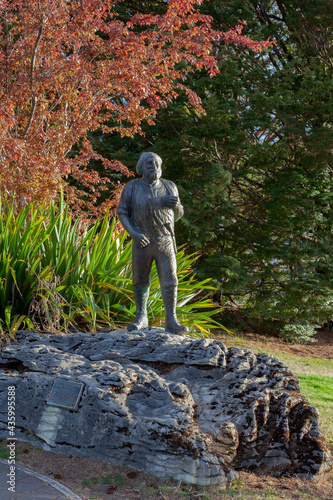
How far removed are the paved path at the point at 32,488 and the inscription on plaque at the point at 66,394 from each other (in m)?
0.54

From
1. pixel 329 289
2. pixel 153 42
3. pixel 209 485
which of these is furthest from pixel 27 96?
pixel 329 289

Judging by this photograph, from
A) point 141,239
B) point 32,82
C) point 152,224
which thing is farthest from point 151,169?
point 32,82

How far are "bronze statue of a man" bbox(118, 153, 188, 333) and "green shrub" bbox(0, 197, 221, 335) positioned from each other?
67cm

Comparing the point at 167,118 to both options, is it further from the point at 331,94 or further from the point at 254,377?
the point at 254,377

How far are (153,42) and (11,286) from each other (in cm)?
523

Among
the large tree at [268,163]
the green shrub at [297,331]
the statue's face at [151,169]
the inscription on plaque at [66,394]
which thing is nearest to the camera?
the inscription on plaque at [66,394]

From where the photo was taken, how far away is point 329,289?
1098cm

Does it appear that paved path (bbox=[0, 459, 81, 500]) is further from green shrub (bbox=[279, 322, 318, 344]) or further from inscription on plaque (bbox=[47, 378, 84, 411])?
green shrub (bbox=[279, 322, 318, 344])

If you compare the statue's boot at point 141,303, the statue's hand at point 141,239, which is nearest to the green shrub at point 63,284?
the statue's boot at point 141,303

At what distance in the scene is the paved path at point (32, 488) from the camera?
2.92 metres

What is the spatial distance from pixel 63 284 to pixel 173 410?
2.56 m

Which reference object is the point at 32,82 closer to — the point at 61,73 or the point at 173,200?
the point at 61,73

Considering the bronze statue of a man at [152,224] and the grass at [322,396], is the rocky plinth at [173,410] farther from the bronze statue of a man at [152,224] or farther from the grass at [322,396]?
the grass at [322,396]

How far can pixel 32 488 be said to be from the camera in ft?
9.93
